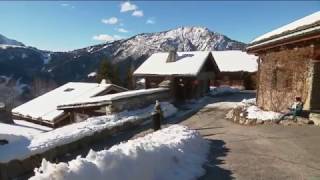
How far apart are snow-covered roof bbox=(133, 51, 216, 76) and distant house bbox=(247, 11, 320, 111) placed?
9.46 m

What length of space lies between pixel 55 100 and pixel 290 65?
20.6 m

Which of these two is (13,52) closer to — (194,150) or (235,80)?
(235,80)

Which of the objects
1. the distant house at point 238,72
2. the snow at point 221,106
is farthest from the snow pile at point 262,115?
the distant house at point 238,72

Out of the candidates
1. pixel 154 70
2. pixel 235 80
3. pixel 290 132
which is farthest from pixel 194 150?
pixel 235 80

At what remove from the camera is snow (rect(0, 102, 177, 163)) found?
1095cm

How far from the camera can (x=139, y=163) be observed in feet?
23.5

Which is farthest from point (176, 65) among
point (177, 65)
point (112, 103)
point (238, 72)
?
point (238, 72)

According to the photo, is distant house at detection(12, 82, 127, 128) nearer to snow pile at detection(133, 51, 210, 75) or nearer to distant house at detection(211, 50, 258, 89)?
snow pile at detection(133, 51, 210, 75)

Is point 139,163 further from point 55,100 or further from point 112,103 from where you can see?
point 55,100

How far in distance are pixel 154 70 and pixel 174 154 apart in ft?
72.3

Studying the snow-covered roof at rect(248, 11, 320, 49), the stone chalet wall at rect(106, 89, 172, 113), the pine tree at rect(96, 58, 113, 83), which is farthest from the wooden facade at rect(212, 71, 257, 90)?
the snow-covered roof at rect(248, 11, 320, 49)

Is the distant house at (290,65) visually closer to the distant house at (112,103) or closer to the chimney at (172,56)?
the distant house at (112,103)

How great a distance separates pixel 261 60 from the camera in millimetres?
18719

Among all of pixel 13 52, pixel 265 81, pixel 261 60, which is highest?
pixel 13 52
